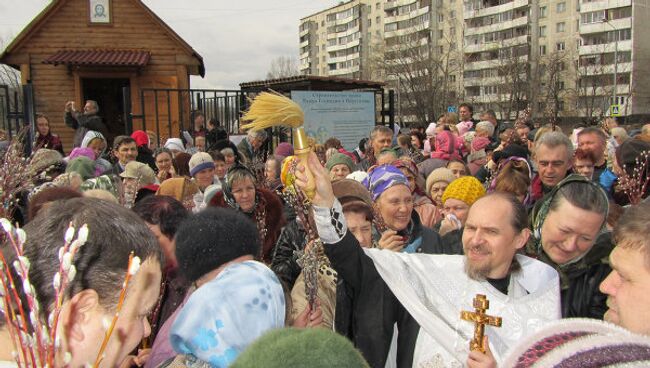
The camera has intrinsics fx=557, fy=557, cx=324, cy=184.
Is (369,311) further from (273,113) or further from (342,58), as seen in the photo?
(342,58)

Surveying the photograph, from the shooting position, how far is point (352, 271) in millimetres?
2807

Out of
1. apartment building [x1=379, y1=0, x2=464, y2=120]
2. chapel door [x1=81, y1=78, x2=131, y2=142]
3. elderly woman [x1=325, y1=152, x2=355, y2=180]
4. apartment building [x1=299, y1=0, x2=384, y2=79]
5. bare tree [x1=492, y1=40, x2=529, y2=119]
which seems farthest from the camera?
apartment building [x1=299, y1=0, x2=384, y2=79]

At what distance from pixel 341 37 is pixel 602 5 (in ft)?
187

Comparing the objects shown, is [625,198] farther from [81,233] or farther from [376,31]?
[376,31]

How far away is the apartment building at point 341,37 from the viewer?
109 metres

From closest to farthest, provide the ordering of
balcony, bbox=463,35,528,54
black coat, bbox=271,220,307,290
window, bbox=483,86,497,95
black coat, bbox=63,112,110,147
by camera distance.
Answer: black coat, bbox=271,220,307,290 → black coat, bbox=63,112,110,147 → balcony, bbox=463,35,528,54 → window, bbox=483,86,497,95

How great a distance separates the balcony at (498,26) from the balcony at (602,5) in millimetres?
7531

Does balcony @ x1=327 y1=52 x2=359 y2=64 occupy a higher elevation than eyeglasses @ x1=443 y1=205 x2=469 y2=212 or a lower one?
higher

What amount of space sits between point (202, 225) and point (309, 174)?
0.55m

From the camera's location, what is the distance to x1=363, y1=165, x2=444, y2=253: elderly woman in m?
3.79

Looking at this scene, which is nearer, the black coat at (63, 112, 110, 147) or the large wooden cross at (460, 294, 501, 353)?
the large wooden cross at (460, 294, 501, 353)

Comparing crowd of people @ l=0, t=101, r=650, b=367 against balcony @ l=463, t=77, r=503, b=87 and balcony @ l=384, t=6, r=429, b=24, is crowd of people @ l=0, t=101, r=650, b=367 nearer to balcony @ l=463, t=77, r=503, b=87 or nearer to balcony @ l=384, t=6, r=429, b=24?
balcony @ l=463, t=77, r=503, b=87

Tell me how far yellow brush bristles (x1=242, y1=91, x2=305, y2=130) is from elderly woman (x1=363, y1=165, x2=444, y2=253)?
126cm

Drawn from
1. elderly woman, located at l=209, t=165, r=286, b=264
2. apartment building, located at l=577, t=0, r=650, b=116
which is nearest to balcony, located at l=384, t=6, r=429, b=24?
apartment building, located at l=577, t=0, r=650, b=116
